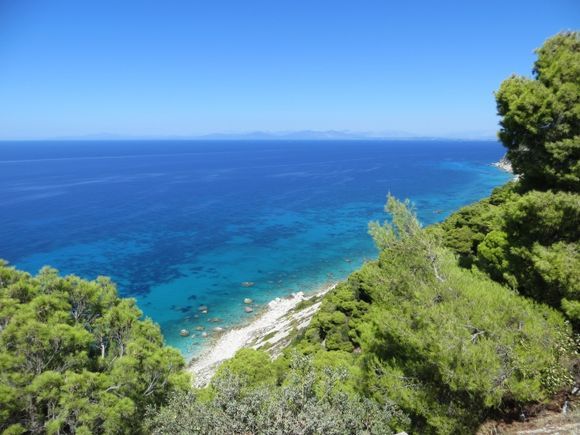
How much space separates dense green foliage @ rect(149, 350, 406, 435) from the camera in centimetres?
944

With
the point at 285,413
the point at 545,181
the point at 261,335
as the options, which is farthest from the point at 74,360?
the point at 261,335

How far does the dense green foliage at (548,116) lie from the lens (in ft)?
41.6

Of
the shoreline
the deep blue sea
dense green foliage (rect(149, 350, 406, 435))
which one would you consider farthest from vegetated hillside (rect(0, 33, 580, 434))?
the shoreline

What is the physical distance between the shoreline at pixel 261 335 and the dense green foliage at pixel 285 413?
17748 millimetres

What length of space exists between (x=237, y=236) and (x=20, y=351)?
56.3m

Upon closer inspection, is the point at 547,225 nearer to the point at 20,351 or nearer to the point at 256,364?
the point at 256,364

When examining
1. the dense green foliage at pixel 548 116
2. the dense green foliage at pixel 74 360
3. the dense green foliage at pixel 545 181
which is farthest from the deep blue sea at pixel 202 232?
the dense green foliage at pixel 74 360

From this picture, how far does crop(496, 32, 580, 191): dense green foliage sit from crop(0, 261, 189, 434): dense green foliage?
16.8 meters

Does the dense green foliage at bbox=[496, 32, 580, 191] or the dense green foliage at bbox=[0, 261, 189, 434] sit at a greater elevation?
the dense green foliage at bbox=[496, 32, 580, 191]

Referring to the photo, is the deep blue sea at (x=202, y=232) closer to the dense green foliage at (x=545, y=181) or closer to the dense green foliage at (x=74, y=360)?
the dense green foliage at (x=545, y=181)

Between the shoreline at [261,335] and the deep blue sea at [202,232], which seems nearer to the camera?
the shoreline at [261,335]

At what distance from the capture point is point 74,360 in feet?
43.2

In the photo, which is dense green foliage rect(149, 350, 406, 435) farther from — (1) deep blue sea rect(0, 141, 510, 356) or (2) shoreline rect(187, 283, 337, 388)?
(2) shoreline rect(187, 283, 337, 388)

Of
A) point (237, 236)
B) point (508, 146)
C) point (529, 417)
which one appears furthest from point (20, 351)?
point (237, 236)
